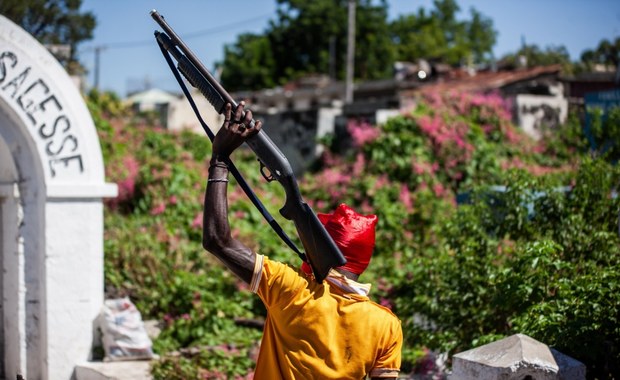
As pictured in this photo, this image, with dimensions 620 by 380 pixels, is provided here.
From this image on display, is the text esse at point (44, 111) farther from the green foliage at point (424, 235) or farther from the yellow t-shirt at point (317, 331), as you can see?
the yellow t-shirt at point (317, 331)

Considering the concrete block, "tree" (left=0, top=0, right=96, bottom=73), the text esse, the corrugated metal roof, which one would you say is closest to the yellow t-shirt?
the concrete block

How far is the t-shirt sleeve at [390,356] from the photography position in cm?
334

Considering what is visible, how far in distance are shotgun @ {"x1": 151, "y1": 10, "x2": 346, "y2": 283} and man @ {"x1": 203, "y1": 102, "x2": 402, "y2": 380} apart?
113 mm

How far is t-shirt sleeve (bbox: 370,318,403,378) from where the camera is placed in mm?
3344

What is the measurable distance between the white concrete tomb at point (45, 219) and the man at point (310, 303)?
340cm

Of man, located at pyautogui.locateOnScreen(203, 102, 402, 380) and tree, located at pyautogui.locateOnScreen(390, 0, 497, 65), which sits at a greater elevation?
tree, located at pyautogui.locateOnScreen(390, 0, 497, 65)

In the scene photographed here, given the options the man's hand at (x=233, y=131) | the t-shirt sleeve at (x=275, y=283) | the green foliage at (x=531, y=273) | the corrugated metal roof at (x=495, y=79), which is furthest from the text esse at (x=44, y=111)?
the corrugated metal roof at (x=495, y=79)

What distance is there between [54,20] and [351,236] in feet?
22.4

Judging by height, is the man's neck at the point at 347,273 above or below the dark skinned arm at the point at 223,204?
below

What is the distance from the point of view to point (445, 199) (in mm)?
11625

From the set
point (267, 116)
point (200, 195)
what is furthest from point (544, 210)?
point (267, 116)

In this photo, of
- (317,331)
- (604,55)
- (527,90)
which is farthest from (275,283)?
(604,55)

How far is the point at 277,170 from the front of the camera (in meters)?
3.29

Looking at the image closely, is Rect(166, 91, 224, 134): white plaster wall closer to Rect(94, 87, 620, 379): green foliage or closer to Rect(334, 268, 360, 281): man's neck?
Rect(94, 87, 620, 379): green foliage
